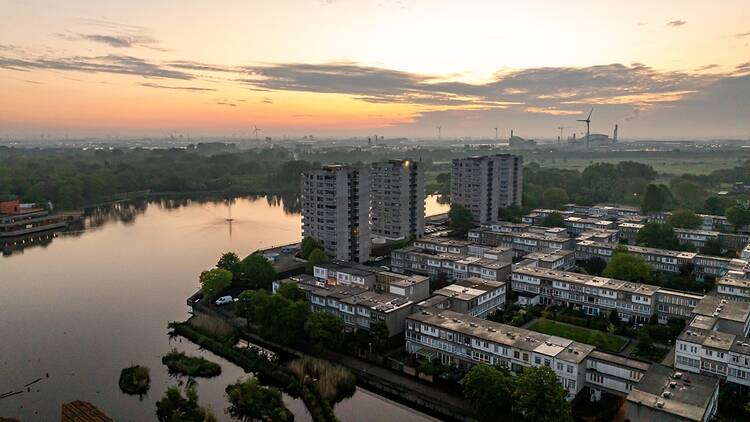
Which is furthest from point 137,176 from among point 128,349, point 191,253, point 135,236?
point 128,349

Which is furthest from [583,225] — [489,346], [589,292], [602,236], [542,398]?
[542,398]

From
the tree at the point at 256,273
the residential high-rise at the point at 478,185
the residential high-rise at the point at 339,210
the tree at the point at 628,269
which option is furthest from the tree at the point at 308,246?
the residential high-rise at the point at 478,185

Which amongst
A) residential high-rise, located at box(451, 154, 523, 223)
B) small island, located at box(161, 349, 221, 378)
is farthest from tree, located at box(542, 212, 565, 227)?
small island, located at box(161, 349, 221, 378)

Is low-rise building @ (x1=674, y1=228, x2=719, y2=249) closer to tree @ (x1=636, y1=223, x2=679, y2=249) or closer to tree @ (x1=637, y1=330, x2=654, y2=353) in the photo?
tree @ (x1=636, y1=223, x2=679, y2=249)

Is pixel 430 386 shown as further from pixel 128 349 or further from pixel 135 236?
pixel 135 236

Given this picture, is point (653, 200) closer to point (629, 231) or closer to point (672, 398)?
point (629, 231)

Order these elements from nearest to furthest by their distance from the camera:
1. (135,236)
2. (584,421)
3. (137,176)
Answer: (584,421)
(135,236)
(137,176)

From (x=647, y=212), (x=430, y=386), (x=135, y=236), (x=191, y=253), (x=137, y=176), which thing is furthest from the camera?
(x=137, y=176)
